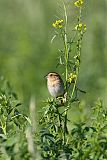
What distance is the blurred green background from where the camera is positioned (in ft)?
37.3

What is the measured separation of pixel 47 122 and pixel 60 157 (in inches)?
22.4

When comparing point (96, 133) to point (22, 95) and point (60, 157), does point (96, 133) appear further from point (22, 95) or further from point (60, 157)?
point (22, 95)

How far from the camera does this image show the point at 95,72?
1167cm

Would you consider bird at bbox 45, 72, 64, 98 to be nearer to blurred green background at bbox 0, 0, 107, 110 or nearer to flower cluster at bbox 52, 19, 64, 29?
flower cluster at bbox 52, 19, 64, 29

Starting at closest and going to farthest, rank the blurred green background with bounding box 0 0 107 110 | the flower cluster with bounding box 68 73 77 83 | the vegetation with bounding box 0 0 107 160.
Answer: the vegetation with bounding box 0 0 107 160 < the flower cluster with bounding box 68 73 77 83 < the blurred green background with bounding box 0 0 107 110

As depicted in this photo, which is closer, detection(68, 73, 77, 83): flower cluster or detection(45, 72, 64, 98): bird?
detection(68, 73, 77, 83): flower cluster

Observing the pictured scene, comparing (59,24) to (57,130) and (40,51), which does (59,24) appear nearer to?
(57,130)

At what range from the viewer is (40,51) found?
12781 mm

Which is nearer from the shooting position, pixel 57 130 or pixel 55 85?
pixel 57 130

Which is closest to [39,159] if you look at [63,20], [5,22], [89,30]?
[63,20]

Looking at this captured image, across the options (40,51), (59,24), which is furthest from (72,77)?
(40,51)

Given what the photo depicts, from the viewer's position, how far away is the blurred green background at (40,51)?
11381mm

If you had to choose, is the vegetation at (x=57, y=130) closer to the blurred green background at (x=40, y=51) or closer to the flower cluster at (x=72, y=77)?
the flower cluster at (x=72, y=77)

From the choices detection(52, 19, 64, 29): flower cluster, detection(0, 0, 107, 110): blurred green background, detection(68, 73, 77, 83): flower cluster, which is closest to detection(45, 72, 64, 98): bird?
detection(68, 73, 77, 83): flower cluster
